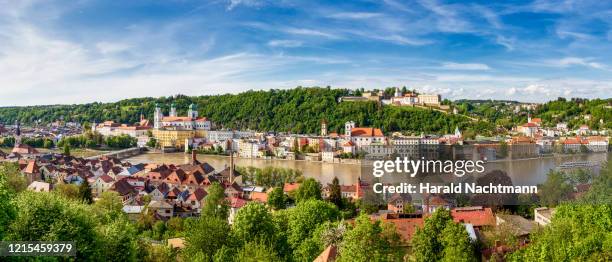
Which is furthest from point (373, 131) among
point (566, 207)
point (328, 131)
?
point (566, 207)

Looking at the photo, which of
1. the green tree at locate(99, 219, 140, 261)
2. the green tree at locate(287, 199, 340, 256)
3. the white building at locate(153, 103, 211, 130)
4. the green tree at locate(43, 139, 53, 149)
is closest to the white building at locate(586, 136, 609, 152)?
the green tree at locate(287, 199, 340, 256)

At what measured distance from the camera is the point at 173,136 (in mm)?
32344

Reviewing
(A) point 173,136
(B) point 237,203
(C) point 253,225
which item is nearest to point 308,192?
(B) point 237,203

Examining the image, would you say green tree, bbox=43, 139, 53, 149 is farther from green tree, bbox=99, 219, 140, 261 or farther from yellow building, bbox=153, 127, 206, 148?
green tree, bbox=99, 219, 140, 261

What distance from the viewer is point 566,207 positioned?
6.14 m

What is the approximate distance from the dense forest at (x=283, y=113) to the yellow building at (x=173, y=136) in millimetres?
Answer: 6533

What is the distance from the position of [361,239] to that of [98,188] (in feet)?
35.9

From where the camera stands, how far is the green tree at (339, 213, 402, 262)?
177 inches

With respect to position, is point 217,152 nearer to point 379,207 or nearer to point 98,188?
point 98,188

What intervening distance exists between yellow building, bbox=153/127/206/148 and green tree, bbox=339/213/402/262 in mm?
27823

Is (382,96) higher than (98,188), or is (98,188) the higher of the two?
(382,96)

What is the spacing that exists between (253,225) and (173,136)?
27.6 metres

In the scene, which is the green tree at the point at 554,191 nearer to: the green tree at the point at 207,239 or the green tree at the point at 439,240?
the green tree at the point at 439,240

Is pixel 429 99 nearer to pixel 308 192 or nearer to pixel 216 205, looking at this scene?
pixel 308 192
